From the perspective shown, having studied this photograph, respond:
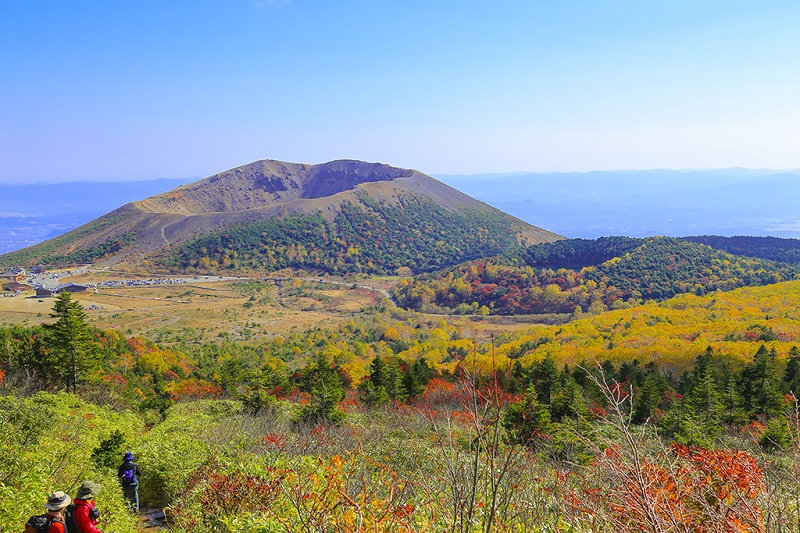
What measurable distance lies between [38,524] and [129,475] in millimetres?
4817

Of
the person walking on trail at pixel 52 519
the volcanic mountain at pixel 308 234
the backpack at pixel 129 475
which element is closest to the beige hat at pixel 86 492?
the person walking on trail at pixel 52 519

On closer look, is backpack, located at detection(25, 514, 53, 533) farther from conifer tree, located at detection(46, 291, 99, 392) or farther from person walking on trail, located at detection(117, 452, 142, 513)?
conifer tree, located at detection(46, 291, 99, 392)

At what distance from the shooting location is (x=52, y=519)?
5.14 m

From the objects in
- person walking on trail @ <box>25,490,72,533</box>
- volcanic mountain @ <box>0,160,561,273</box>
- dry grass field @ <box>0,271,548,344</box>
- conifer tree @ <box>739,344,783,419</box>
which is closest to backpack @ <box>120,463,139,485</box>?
person walking on trail @ <box>25,490,72,533</box>

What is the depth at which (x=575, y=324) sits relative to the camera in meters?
57.9

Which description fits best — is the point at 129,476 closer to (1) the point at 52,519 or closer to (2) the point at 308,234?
(1) the point at 52,519

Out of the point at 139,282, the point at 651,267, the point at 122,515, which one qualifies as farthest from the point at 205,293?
the point at 122,515

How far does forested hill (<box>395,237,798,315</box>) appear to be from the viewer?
73312mm

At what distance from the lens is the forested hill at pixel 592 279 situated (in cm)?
7331

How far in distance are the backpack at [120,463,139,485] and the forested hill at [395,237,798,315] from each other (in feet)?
228

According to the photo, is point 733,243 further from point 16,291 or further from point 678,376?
point 16,291

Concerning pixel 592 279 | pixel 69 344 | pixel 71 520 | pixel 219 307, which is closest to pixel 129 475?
pixel 71 520

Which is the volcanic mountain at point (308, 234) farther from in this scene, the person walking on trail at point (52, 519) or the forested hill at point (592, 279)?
the person walking on trail at point (52, 519)

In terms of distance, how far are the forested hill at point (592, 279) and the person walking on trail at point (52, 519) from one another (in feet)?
239
